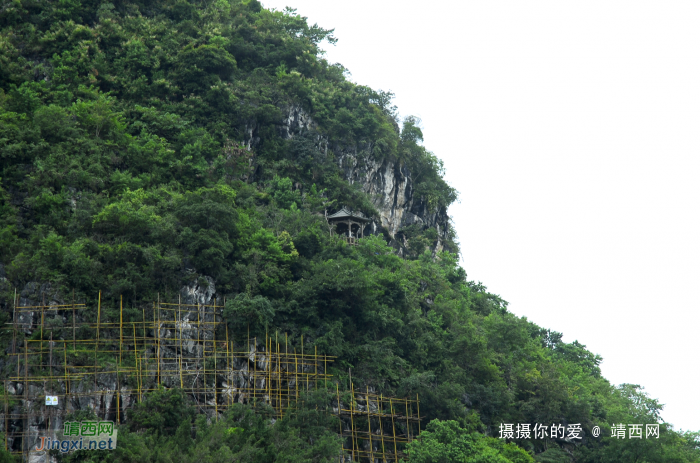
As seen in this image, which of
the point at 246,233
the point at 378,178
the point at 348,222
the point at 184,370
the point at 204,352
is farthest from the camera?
the point at 378,178

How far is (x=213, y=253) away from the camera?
24312 millimetres

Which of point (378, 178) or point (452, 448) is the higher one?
point (378, 178)

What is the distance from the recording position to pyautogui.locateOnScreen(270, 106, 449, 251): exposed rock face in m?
36.6

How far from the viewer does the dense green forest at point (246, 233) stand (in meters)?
22.4

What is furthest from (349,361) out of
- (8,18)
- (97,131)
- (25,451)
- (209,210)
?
(8,18)

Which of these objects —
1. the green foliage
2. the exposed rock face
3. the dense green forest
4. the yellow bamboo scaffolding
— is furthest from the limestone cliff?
the green foliage

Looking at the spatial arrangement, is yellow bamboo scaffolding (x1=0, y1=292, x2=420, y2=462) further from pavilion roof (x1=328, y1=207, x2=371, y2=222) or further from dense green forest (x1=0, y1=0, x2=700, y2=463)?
pavilion roof (x1=328, y1=207, x2=371, y2=222)

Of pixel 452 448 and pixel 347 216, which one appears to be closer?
pixel 452 448

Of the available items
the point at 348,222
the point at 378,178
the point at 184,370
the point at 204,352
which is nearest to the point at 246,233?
the point at 204,352

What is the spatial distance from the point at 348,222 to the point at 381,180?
575 cm

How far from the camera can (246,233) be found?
88.0 feet

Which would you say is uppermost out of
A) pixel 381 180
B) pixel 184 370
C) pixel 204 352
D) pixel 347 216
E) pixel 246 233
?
pixel 381 180

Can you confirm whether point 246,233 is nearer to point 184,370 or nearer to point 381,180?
point 184,370

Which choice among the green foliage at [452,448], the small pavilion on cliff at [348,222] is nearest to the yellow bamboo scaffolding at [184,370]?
the green foliage at [452,448]
